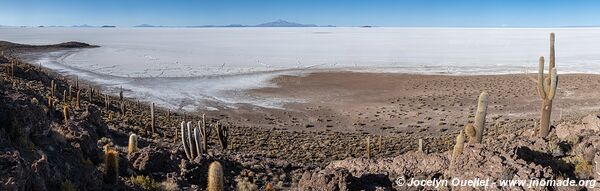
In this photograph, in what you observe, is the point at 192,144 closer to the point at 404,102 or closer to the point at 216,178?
the point at 216,178

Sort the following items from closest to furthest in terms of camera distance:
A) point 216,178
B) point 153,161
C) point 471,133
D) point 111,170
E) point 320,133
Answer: point 216,178, point 111,170, point 153,161, point 471,133, point 320,133

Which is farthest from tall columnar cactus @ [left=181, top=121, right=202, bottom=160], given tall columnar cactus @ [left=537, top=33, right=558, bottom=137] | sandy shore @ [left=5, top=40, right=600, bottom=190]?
tall columnar cactus @ [left=537, top=33, right=558, bottom=137]

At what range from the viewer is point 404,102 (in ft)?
109

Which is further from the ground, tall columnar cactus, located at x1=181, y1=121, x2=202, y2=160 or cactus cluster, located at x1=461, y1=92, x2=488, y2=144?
cactus cluster, located at x1=461, y1=92, x2=488, y2=144

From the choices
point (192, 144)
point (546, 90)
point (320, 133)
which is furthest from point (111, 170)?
point (320, 133)

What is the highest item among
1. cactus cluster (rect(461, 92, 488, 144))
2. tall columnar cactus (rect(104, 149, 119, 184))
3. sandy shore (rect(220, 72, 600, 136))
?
cactus cluster (rect(461, 92, 488, 144))

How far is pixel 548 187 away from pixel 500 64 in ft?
173

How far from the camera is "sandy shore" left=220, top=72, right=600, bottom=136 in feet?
88.3

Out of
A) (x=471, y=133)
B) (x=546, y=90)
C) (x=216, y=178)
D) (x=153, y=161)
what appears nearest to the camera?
(x=216, y=178)

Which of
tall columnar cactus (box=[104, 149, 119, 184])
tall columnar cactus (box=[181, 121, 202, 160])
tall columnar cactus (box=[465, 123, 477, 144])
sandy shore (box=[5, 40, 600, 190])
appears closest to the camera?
sandy shore (box=[5, 40, 600, 190])

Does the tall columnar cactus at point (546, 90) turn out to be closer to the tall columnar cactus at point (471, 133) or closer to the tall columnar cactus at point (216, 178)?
the tall columnar cactus at point (471, 133)

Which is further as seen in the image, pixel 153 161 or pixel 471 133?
pixel 471 133

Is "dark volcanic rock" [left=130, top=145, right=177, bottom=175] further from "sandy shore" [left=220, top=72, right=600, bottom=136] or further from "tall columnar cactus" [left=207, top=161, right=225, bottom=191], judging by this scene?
"sandy shore" [left=220, top=72, right=600, bottom=136]

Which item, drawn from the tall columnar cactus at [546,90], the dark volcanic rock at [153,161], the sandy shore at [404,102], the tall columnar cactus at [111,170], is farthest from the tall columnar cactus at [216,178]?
the sandy shore at [404,102]
